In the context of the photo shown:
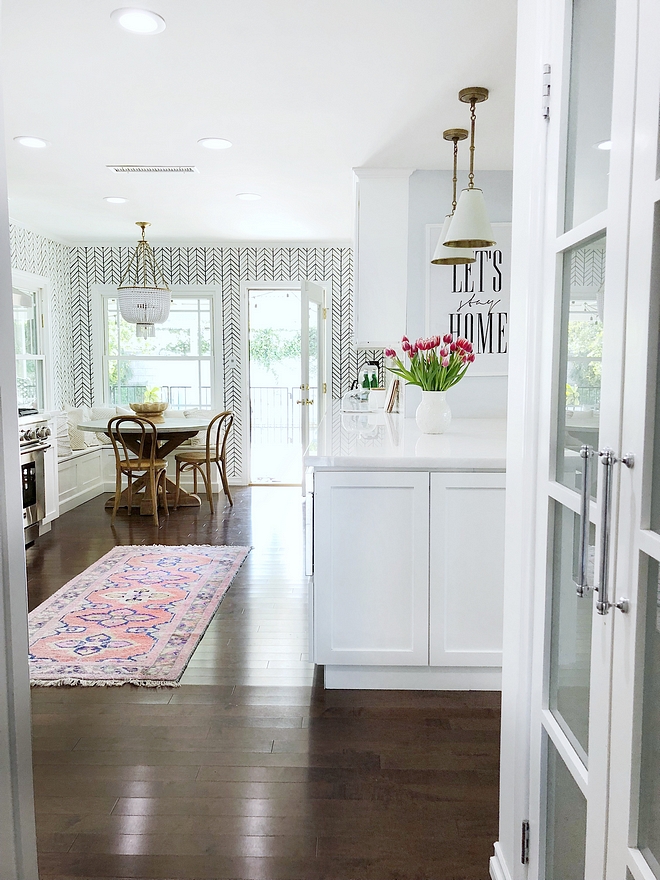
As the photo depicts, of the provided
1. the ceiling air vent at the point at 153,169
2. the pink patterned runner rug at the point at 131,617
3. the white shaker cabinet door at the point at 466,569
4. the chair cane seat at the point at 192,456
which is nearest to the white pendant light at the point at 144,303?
the chair cane seat at the point at 192,456

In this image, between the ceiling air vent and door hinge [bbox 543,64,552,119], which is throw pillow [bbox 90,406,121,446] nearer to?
the ceiling air vent

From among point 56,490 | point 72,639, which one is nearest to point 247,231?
point 56,490

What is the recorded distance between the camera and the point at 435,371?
10.7 ft

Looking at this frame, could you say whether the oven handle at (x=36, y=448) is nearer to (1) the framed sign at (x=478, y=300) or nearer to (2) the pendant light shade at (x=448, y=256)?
(1) the framed sign at (x=478, y=300)

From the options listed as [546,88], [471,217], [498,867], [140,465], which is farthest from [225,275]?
[498,867]

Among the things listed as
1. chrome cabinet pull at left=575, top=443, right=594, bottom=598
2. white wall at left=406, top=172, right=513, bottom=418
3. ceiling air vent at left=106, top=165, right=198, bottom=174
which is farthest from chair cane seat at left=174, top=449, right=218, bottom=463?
chrome cabinet pull at left=575, top=443, right=594, bottom=598

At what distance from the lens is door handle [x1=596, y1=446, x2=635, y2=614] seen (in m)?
0.99

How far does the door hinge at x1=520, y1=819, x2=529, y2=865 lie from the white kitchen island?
1.19 m

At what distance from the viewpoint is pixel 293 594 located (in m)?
3.83

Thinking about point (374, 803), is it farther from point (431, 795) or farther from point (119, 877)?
point (119, 877)

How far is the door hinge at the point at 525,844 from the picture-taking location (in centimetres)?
146

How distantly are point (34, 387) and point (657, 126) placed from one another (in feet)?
21.3

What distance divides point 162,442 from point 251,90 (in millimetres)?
4021

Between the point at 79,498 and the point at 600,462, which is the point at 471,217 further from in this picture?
the point at 79,498
